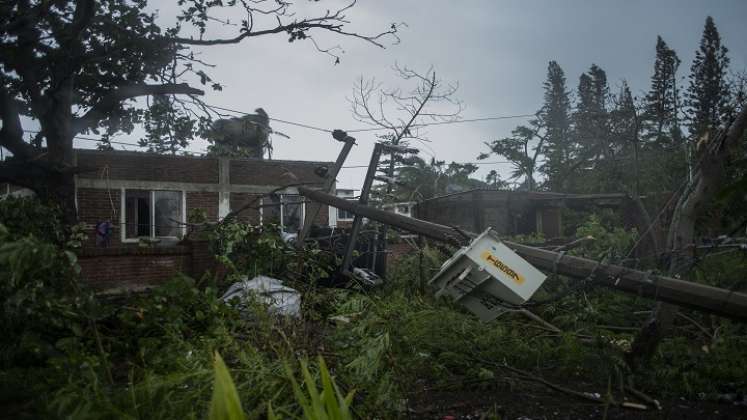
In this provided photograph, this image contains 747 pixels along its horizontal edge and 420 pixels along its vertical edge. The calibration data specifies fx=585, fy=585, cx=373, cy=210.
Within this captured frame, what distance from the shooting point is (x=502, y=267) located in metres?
4.32

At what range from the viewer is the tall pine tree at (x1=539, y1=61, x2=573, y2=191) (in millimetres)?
31841

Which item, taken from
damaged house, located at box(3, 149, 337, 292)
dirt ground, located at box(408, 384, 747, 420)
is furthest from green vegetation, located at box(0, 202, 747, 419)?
damaged house, located at box(3, 149, 337, 292)

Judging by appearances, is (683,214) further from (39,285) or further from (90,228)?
(90,228)

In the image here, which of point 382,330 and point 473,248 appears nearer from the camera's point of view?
point 473,248

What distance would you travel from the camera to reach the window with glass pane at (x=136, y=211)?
1731 cm

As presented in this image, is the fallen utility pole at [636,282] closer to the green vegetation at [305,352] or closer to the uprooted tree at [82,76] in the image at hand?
the green vegetation at [305,352]

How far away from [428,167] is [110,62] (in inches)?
573

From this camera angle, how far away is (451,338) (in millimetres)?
5496

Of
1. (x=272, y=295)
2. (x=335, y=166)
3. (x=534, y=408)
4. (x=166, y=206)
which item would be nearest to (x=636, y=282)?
(x=534, y=408)

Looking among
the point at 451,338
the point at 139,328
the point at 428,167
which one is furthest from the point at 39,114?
the point at 428,167

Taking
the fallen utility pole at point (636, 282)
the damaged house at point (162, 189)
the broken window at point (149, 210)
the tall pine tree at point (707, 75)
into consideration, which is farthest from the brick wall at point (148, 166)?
the tall pine tree at point (707, 75)

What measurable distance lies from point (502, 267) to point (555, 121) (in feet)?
120

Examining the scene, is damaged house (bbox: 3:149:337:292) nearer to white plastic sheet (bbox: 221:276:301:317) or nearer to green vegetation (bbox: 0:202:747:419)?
white plastic sheet (bbox: 221:276:301:317)

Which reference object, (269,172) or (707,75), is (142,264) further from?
(707,75)
